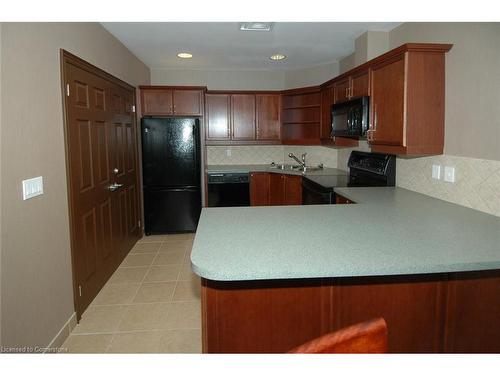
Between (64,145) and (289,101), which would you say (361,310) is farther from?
(289,101)

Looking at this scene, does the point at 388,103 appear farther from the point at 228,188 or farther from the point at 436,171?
the point at 228,188

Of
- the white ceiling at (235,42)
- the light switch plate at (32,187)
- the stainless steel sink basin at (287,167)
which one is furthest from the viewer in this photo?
the stainless steel sink basin at (287,167)

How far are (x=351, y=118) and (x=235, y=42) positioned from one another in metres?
1.59

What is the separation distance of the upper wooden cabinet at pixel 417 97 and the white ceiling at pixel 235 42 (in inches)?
35.4

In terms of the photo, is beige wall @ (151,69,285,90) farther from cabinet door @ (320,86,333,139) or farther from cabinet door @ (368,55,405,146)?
cabinet door @ (368,55,405,146)

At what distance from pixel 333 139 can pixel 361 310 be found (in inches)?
115

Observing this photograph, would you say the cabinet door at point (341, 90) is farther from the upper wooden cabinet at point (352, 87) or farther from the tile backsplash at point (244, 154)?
the tile backsplash at point (244, 154)

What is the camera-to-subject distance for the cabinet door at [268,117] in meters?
5.37

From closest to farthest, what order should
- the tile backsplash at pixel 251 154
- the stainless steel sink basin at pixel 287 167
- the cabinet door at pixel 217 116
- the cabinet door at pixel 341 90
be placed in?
the cabinet door at pixel 341 90 → the stainless steel sink basin at pixel 287 167 → the cabinet door at pixel 217 116 → the tile backsplash at pixel 251 154

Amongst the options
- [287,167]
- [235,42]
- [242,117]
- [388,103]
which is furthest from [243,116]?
[388,103]

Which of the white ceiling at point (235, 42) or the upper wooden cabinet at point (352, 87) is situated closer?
the upper wooden cabinet at point (352, 87)

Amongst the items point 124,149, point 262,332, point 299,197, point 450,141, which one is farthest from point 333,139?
point 262,332

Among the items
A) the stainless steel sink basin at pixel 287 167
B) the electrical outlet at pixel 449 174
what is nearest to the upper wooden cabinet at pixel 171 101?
the stainless steel sink basin at pixel 287 167

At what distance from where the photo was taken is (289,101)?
5309 mm
